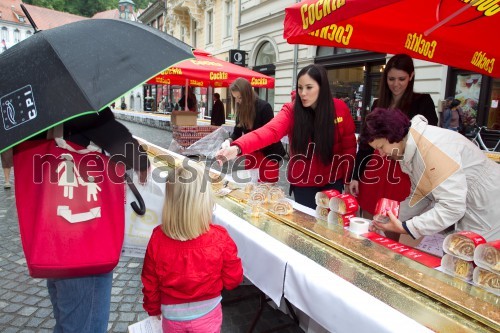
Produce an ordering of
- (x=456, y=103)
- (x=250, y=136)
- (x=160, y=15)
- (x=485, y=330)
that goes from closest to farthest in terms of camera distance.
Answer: (x=485, y=330) < (x=250, y=136) < (x=456, y=103) < (x=160, y=15)

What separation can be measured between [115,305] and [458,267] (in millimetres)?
2505

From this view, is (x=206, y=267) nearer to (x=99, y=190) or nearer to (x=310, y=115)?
(x=99, y=190)

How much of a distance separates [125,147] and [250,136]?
3.56 ft

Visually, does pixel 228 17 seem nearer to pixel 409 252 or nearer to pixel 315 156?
pixel 315 156

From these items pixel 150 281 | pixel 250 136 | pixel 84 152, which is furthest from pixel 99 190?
pixel 250 136

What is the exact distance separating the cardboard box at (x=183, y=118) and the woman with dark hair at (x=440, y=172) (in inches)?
328

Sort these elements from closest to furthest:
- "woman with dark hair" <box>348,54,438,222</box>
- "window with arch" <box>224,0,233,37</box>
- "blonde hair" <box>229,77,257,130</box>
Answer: "woman with dark hair" <box>348,54,438,222</box>
"blonde hair" <box>229,77,257,130</box>
"window with arch" <box>224,0,233,37</box>

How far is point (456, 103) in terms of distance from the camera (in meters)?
7.71

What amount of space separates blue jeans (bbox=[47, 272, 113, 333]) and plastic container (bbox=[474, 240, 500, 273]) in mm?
1640

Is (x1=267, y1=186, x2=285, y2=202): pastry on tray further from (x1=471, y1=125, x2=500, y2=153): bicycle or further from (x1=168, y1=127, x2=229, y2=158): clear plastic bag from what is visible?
(x1=471, y1=125, x2=500, y2=153): bicycle

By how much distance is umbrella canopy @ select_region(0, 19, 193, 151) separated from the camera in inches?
47.9

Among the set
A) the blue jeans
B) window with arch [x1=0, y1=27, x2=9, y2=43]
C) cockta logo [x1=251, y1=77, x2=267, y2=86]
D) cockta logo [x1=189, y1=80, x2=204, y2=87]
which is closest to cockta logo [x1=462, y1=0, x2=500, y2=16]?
the blue jeans

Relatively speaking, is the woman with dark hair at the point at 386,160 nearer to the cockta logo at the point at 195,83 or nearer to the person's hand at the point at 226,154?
the person's hand at the point at 226,154

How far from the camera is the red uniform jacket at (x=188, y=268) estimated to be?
1554 mm
